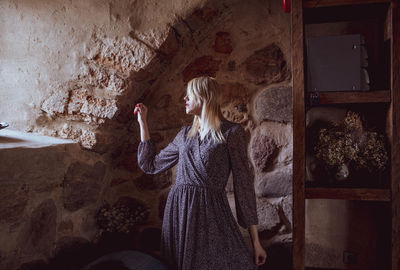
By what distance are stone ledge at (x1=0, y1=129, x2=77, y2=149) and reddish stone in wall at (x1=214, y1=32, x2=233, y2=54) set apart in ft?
3.22

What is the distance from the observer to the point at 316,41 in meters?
1.33

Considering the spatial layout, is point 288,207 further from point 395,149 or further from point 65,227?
point 65,227

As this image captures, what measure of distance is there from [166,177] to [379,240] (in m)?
1.23

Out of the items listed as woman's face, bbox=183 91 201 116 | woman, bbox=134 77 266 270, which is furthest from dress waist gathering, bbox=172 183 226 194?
woman's face, bbox=183 91 201 116

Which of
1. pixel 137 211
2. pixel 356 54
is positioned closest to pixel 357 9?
pixel 356 54

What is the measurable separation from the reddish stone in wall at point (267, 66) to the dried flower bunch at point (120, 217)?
1.04 m

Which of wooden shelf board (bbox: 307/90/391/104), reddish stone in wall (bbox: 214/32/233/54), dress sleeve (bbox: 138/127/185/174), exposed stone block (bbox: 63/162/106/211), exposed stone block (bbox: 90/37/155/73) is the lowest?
exposed stone block (bbox: 63/162/106/211)

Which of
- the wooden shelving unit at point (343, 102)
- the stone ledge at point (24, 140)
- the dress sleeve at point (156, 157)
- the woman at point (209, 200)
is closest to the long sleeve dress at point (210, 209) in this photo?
the woman at point (209, 200)

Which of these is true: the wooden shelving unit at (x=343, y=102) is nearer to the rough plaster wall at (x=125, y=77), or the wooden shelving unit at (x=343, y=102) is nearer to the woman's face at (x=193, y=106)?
the rough plaster wall at (x=125, y=77)

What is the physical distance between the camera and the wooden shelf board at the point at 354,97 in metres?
1.26

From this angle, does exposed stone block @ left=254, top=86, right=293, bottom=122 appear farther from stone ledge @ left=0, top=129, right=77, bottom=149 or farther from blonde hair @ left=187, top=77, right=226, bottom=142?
stone ledge @ left=0, top=129, right=77, bottom=149

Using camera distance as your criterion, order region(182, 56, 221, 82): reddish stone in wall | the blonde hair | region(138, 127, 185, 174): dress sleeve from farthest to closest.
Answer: region(182, 56, 221, 82): reddish stone in wall < region(138, 127, 185, 174): dress sleeve < the blonde hair

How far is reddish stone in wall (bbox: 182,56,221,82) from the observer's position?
1701 mm

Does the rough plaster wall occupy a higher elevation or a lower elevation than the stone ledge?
higher
